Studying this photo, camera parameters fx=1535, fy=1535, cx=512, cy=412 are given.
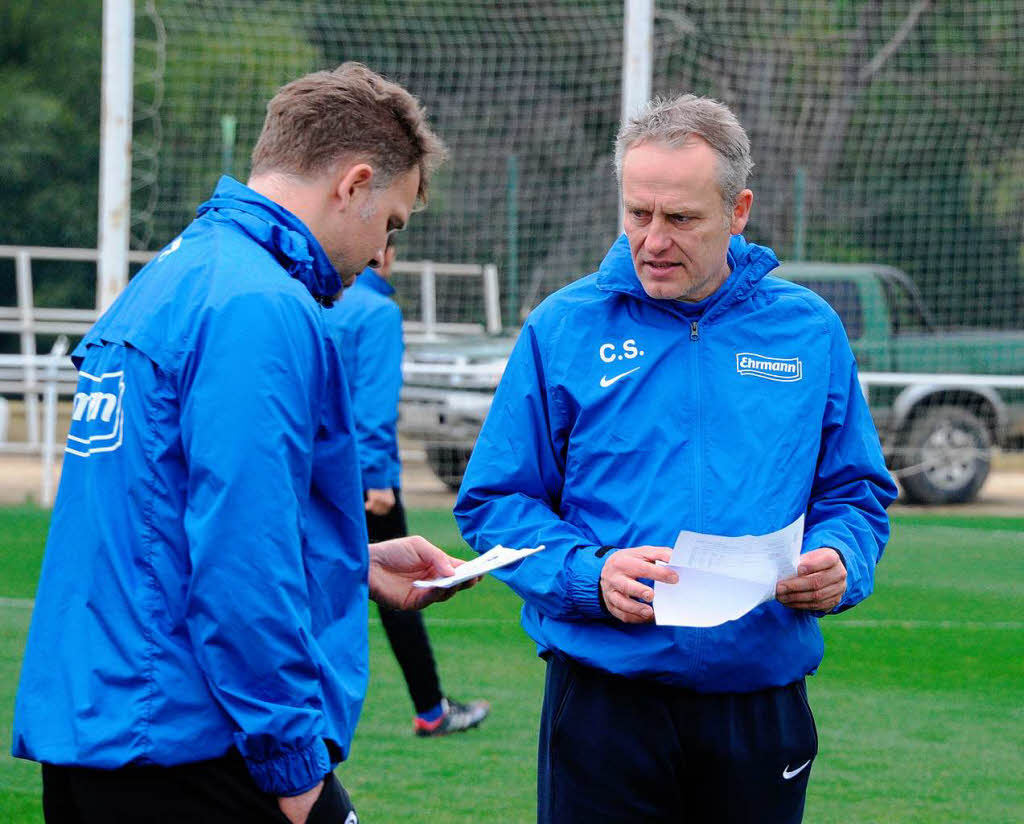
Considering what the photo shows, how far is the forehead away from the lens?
293 cm

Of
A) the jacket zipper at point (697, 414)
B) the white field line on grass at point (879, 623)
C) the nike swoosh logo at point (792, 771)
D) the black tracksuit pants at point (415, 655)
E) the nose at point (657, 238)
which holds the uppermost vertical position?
the nose at point (657, 238)

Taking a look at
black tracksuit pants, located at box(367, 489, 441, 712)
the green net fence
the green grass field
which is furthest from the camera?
the green net fence

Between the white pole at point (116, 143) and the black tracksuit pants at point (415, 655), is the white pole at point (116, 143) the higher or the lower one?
the higher one

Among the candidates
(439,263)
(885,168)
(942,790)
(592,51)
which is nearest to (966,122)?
(885,168)

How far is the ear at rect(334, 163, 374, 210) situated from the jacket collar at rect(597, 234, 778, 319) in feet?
2.11

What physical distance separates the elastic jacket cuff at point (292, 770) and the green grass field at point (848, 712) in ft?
8.86

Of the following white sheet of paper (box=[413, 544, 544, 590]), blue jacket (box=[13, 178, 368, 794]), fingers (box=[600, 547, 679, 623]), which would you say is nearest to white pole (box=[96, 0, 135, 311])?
white sheet of paper (box=[413, 544, 544, 590])

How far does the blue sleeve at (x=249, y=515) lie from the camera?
220cm

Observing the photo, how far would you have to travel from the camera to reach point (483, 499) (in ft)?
9.76

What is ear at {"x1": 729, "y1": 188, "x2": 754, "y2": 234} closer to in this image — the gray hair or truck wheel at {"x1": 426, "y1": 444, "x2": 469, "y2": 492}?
the gray hair

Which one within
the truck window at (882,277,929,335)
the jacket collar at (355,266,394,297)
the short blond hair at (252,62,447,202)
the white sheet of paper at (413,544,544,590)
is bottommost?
the truck window at (882,277,929,335)

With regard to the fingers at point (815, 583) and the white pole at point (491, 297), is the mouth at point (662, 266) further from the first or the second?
the white pole at point (491, 297)

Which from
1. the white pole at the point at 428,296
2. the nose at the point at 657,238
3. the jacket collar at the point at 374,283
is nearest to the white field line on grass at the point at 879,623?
the jacket collar at the point at 374,283

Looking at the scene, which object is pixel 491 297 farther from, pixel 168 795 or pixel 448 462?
pixel 168 795
